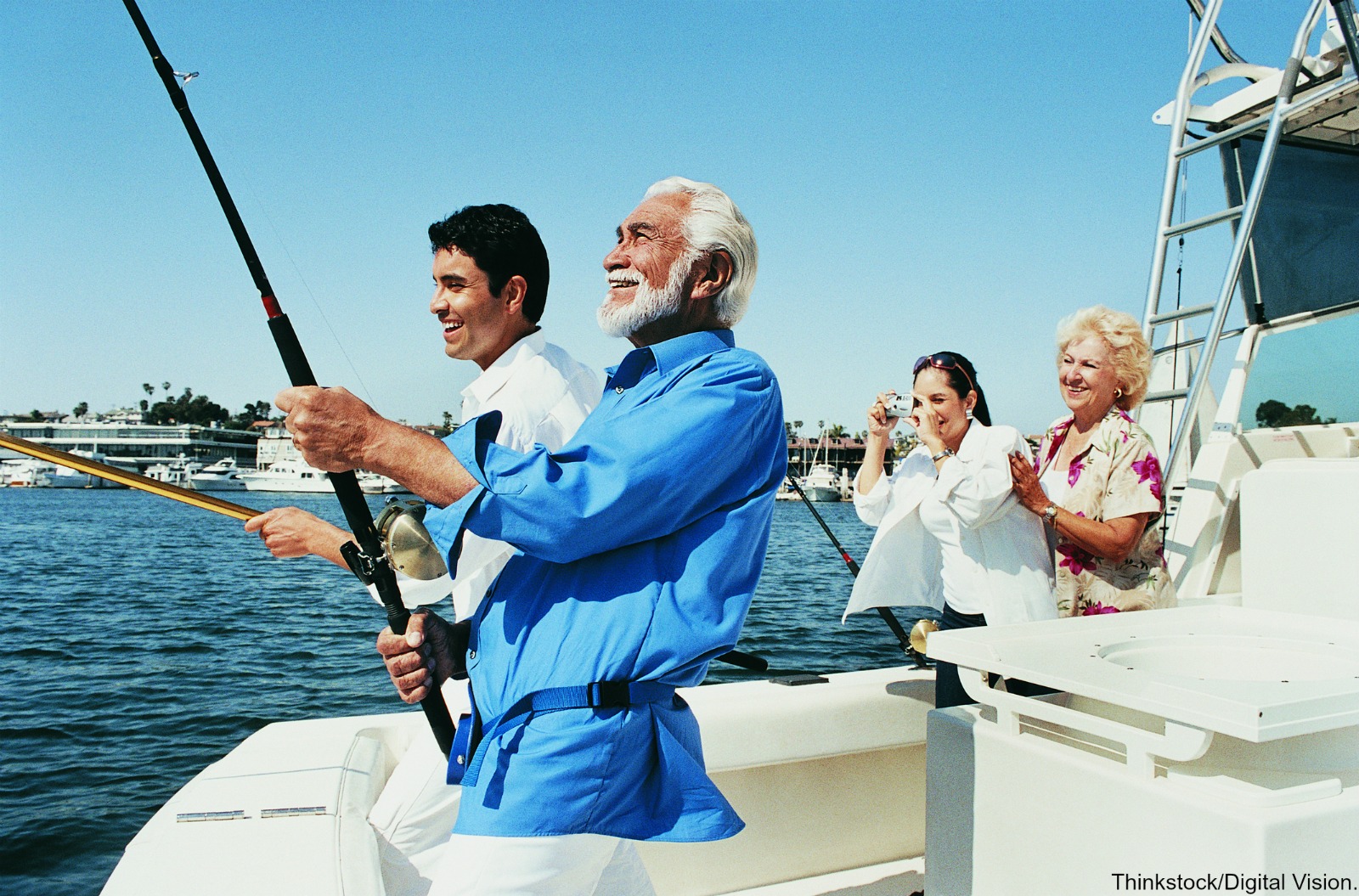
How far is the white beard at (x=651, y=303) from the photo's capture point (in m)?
1.67

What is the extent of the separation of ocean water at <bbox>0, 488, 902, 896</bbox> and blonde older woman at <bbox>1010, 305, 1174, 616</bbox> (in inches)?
219

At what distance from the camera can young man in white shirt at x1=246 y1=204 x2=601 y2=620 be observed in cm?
188

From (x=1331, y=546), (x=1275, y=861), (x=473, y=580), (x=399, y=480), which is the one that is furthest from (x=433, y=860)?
(x=1331, y=546)

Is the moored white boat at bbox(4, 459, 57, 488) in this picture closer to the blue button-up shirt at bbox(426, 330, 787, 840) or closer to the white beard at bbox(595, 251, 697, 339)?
the white beard at bbox(595, 251, 697, 339)

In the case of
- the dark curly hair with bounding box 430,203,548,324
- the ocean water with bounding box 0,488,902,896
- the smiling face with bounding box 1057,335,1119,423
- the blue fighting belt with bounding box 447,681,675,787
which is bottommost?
the ocean water with bounding box 0,488,902,896

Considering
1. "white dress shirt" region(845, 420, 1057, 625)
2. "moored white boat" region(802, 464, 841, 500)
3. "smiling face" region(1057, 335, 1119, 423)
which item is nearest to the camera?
"white dress shirt" region(845, 420, 1057, 625)

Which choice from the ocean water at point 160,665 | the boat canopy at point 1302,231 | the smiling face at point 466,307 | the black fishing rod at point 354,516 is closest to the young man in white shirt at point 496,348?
the smiling face at point 466,307

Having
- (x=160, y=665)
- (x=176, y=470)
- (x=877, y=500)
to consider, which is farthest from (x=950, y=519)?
(x=176, y=470)

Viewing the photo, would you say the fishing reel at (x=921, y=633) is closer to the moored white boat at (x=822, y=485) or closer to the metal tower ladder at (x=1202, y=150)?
the metal tower ladder at (x=1202, y=150)

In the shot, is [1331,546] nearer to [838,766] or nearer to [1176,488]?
[838,766]

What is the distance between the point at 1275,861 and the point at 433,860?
1694mm

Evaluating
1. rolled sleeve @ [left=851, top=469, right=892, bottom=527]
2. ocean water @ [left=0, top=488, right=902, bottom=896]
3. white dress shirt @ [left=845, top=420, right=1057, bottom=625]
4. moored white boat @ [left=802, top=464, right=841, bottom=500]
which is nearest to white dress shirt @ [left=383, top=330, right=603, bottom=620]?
white dress shirt @ [left=845, top=420, right=1057, bottom=625]

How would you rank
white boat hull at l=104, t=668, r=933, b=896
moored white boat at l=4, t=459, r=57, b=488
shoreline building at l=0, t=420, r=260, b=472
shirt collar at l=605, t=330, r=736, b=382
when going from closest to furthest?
shirt collar at l=605, t=330, r=736, b=382 → white boat hull at l=104, t=668, r=933, b=896 → shoreline building at l=0, t=420, r=260, b=472 → moored white boat at l=4, t=459, r=57, b=488

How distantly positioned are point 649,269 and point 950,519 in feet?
4.75
